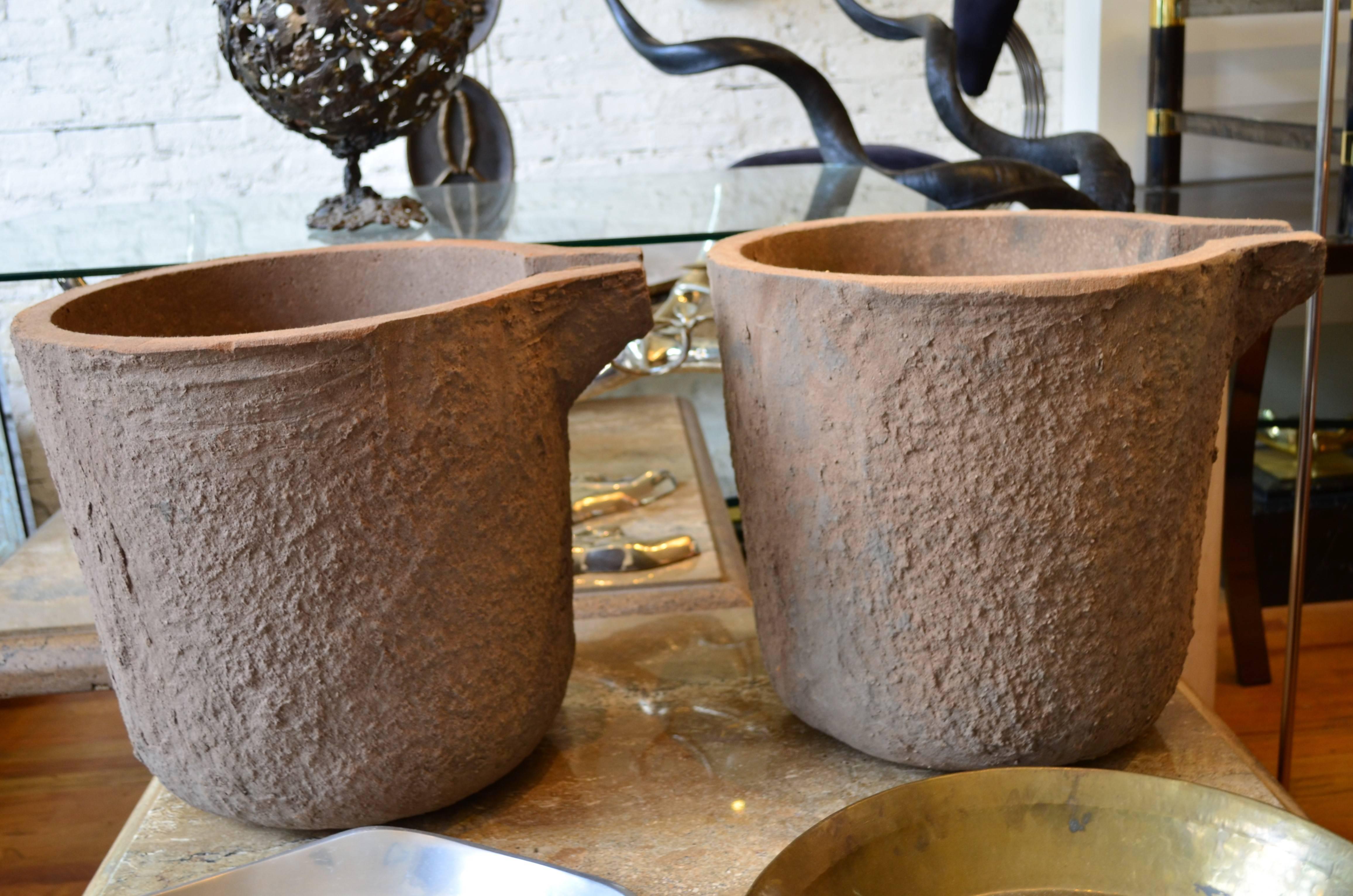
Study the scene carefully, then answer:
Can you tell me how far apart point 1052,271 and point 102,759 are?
1280 millimetres

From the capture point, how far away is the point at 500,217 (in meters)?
1.19

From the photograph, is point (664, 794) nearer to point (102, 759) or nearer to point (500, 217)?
point (500, 217)

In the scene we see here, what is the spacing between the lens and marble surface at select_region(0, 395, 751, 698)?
34.7 inches

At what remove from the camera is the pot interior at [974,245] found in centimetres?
63

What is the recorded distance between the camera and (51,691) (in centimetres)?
93

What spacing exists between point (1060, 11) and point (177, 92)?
1.88 meters

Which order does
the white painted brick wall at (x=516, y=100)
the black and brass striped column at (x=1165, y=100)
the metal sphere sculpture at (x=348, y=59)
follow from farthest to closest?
1. the white painted brick wall at (x=516, y=100)
2. the black and brass striped column at (x=1165, y=100)
3. the metal sphere sculpture at (x=348, y=59)

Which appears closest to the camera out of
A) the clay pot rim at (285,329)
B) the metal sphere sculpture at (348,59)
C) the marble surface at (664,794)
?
the clay pot rim at (285,329)

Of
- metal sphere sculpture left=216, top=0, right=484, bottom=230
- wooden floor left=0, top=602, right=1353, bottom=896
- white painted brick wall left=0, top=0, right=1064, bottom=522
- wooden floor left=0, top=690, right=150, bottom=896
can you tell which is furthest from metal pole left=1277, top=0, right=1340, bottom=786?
white painted brick wall left=0, top=0, right=1064, bottom=522

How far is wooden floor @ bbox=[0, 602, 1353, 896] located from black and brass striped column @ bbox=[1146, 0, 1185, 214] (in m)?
0.72

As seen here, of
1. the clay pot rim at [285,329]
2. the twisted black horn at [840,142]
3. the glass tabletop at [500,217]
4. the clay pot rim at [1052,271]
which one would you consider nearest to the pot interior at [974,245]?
the clay pot rim at [1052,271]

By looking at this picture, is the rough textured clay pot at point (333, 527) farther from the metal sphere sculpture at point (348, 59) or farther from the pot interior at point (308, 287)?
the metal sphere sculpture at point (348, 59)

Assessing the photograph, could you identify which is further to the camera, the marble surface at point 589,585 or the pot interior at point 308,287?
the marble surface at point 589,585

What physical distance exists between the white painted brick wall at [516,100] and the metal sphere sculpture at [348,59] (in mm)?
1444
